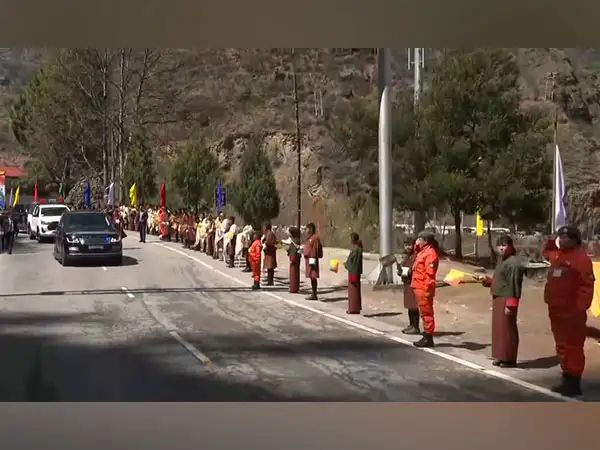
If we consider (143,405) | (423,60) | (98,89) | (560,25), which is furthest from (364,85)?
(143,405)

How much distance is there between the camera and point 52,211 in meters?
7.74

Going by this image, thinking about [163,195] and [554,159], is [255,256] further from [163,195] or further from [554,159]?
[554,159]

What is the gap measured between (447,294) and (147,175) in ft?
10.3

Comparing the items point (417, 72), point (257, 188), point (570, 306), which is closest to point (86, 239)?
point (257, 188)

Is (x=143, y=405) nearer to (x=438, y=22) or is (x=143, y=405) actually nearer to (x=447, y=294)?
(x=447, y=294)

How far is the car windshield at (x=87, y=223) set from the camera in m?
7.45

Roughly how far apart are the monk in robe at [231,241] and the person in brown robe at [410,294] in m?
1.57

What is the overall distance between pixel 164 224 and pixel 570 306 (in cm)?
385

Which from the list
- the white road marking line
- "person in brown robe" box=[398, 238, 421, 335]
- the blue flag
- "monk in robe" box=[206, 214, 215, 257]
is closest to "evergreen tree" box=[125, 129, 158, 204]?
the blue flag

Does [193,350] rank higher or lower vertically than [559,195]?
lower

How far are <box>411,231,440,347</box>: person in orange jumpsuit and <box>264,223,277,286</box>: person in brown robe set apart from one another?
4.29 feet

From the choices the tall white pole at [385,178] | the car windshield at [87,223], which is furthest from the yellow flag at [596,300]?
the car windshield at [87,223]

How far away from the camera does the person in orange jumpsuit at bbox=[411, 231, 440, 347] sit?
6.97 m

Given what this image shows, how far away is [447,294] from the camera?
704 cm
